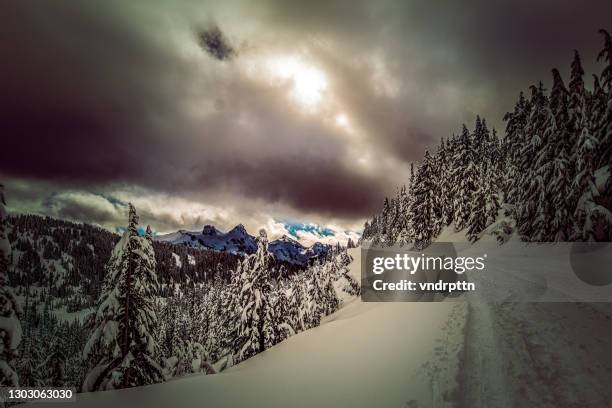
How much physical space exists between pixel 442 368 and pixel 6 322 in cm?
1467

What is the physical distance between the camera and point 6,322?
35.1ft

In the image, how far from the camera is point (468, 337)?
941 centimetres

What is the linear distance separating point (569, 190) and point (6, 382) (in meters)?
32.7

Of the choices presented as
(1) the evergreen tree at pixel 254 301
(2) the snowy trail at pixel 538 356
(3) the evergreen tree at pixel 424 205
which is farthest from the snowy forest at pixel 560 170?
(1) the evergreen tree at pixel 254 301

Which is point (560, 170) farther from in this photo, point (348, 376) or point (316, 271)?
point (316, 271)

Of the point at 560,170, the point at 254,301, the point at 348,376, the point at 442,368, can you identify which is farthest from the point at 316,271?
the point at 442,368

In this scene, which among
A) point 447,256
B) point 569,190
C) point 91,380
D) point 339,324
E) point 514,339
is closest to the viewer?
point 514,339

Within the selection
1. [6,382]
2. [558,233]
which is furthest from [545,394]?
[558,233]

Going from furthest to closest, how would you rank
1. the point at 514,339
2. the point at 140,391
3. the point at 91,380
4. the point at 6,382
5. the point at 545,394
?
the point at 91,380, the point at 6,382, the point at 140,391, the point at 514,339, the point at 545,394

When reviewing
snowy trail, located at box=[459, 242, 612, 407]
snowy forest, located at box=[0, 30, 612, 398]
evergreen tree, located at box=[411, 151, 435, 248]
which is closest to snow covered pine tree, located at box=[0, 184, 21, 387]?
snowy forest, located at box=[0, 30, 612, 398]

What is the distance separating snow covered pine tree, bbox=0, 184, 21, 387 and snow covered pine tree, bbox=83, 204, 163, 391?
10.00 ft

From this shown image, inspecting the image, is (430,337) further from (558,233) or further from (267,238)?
(558,233)

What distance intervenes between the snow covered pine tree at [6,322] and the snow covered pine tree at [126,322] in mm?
3048

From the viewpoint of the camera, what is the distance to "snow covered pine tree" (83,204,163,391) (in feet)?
46.1
